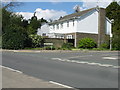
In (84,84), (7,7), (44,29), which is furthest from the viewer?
(44,29)

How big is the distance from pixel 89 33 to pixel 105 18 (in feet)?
17.3

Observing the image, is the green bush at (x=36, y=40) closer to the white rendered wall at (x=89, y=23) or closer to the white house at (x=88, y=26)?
the white house at (x=88, y=26)

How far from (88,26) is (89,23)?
63 cm

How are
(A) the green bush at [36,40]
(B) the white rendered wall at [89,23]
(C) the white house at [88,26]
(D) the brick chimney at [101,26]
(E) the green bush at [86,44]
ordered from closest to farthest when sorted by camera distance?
(A) the green bush at [36,40]
(E) the green bush at [86,44]
(C) the white house at [88,26]
(B) the white rendered wall at [89,23]
(D) the brick chimney at [101,26]

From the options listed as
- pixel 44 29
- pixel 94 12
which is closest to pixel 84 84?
pixel 94 12

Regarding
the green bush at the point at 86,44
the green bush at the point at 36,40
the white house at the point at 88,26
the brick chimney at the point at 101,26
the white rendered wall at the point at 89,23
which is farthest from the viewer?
the brick chimney at the point at 101,26

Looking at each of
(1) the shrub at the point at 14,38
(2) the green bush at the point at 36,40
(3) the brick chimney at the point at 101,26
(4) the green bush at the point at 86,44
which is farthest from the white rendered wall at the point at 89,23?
(1) the shrub at the point at 14,38

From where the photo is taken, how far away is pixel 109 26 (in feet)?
145

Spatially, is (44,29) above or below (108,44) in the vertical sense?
above

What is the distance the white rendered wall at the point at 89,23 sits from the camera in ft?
133

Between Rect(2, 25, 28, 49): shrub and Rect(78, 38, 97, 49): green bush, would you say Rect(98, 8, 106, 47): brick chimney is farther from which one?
Rect(2, 25, 28, 49): shrub

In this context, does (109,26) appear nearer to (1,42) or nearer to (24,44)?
(24,44)

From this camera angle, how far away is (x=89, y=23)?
41375mm

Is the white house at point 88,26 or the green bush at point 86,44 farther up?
the white house at point 88,26
